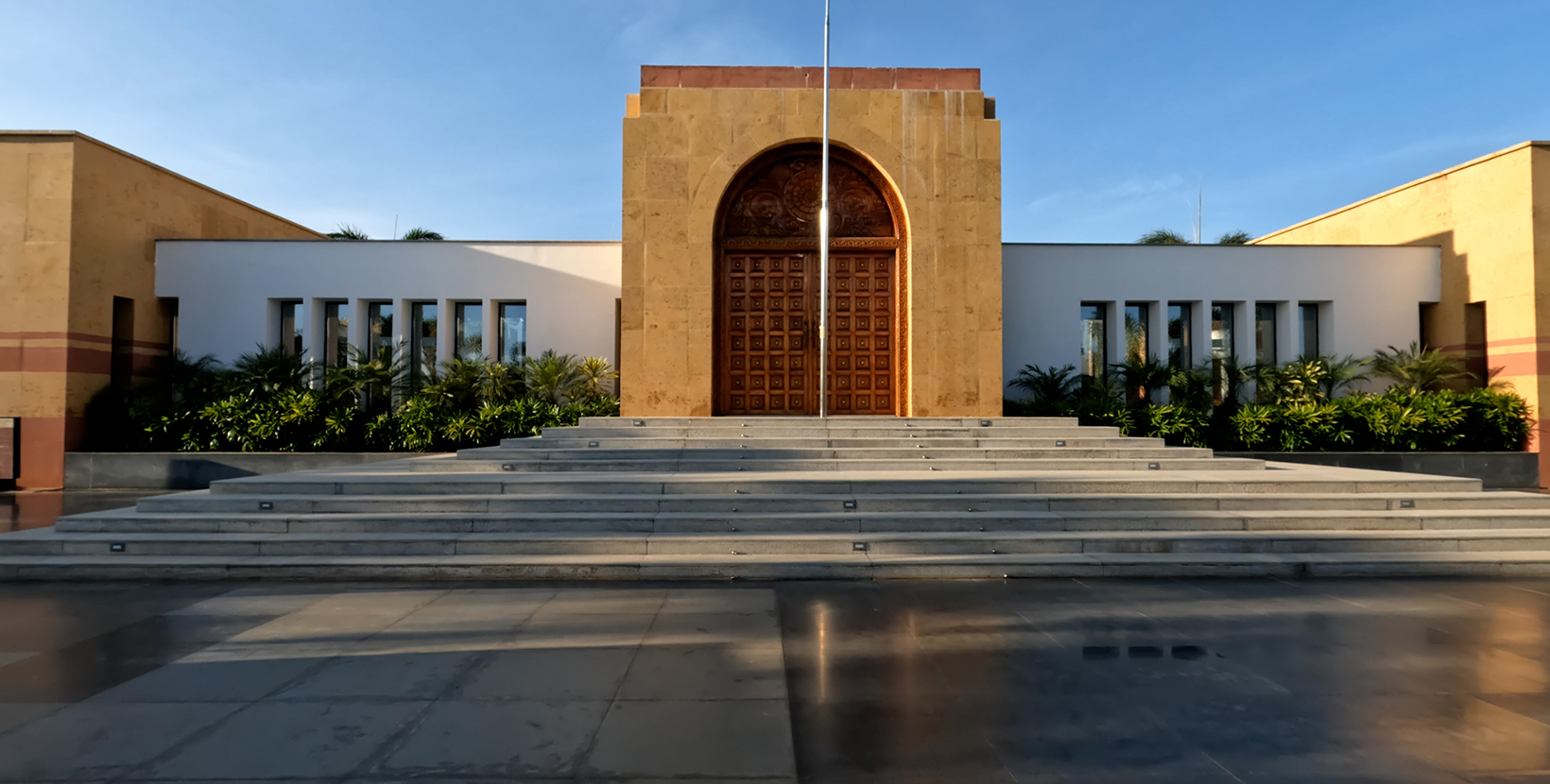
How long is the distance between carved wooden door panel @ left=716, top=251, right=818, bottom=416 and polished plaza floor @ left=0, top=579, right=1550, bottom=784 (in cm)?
839

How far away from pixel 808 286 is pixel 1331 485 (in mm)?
8905

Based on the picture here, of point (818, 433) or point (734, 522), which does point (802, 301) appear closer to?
point (818, 433)

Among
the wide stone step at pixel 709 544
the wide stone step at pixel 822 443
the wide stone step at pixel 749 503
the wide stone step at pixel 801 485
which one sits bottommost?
the wide stone step at pixel 709 544

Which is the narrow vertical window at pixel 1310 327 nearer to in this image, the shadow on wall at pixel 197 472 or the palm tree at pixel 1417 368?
the palm tree at pixel 1417 368

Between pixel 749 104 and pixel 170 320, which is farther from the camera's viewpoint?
pixel 170 320

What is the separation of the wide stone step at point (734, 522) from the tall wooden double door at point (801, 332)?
669 cm

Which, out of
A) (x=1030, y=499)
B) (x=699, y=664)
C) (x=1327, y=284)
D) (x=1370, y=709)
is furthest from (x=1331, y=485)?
(x=1327, y=284)

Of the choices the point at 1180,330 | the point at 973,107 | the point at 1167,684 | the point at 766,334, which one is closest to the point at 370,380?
the point at 766,334

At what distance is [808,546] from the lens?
7766 mm

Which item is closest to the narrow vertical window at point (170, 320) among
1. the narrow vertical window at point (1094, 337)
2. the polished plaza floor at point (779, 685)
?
the polished plaza floor at point (779, 685)

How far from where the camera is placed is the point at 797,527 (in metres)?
8.23

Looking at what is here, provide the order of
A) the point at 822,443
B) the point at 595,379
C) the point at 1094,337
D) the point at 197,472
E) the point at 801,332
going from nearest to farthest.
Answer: the point at 822,443, the point at 801,332, the point at 197,472, the point at 595,379, the point at 1094,337

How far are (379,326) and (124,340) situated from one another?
5195 mm

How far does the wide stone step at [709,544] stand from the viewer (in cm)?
773
